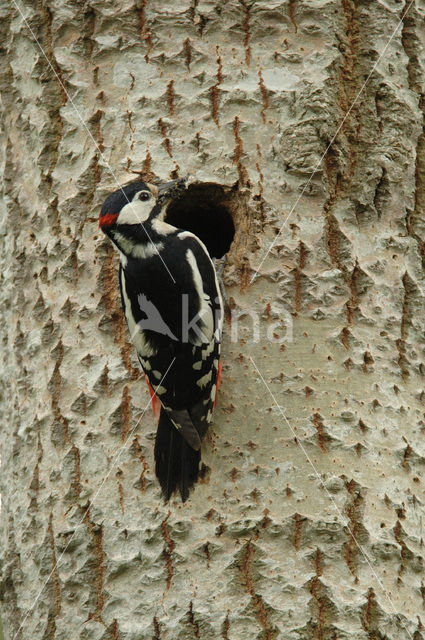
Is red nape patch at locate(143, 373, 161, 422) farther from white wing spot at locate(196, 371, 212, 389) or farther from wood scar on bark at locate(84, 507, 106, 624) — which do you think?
wood scar on bark at locate(84, 507, 106, 624)

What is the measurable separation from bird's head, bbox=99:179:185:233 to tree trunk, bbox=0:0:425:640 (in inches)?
2.8

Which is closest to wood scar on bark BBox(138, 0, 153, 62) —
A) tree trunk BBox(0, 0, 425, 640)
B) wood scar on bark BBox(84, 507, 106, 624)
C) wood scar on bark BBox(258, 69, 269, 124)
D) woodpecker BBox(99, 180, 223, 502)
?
tree trunk BBox(0, 0, 425, 640)

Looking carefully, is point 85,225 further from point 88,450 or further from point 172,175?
point 88,450

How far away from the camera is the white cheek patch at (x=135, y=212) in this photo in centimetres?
284

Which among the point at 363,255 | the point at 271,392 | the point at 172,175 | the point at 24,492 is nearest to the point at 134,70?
the point at 172,175

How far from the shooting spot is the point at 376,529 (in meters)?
2.54

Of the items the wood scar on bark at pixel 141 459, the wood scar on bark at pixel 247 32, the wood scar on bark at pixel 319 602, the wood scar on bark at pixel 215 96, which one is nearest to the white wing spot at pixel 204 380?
the wood scar on bark at pixel 141 459

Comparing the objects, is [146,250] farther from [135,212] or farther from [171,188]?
[171,188]

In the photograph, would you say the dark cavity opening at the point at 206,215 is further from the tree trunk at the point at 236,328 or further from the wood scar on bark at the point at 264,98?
the wood scar on bark at the point at 264,98

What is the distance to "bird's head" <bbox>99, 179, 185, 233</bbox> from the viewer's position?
281 centimetres

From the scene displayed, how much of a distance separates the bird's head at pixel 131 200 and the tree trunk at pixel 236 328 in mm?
72

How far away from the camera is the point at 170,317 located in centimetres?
298

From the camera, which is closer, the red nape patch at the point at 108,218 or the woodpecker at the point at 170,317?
the woodpecker at the point at 170,317

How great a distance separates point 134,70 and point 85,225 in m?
0.58
